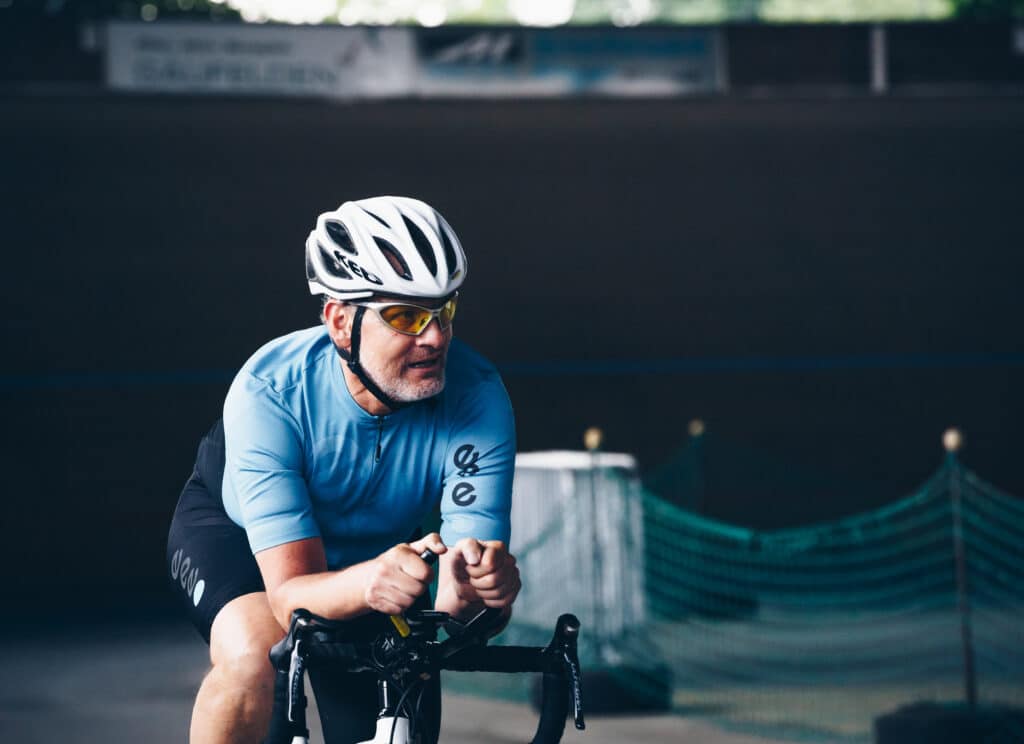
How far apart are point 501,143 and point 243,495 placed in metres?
11.2

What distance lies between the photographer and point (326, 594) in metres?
2.81

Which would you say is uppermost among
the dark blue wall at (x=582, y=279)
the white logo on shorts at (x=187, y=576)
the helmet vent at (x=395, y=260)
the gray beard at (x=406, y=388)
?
the dark blue wall at (x=582, y=279)

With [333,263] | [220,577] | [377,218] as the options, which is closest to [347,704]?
[220,577]

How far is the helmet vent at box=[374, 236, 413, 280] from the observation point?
3.03m

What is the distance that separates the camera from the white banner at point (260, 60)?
12.0 meters

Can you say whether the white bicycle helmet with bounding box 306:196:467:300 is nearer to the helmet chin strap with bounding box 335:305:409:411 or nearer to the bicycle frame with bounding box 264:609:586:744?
the helmet chin strap with bounding box 335:305:409:411

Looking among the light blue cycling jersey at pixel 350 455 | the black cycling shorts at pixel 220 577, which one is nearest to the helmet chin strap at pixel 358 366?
the light blue cycling jersey at pixel 350 455

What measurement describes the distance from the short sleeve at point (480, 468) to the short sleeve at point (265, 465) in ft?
1.06

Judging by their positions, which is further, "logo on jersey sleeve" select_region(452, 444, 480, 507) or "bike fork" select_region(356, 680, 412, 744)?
"logo on jersey sleeve" select_region(452, 444, 480, 507)

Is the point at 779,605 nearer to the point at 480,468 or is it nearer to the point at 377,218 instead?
the point at 480,468

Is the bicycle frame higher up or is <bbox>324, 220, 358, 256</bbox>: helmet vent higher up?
<bbox>324, 220, 358, 256</bbox>: helmet vent

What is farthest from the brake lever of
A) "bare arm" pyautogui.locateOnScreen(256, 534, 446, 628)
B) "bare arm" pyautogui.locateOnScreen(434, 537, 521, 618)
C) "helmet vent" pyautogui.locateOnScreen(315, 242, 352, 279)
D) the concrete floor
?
the concrete floor

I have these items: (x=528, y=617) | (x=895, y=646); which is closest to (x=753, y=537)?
(x=528, y=617)

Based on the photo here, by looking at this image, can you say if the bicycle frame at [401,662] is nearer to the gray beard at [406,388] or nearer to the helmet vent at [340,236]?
the gray beard at [406,388]
